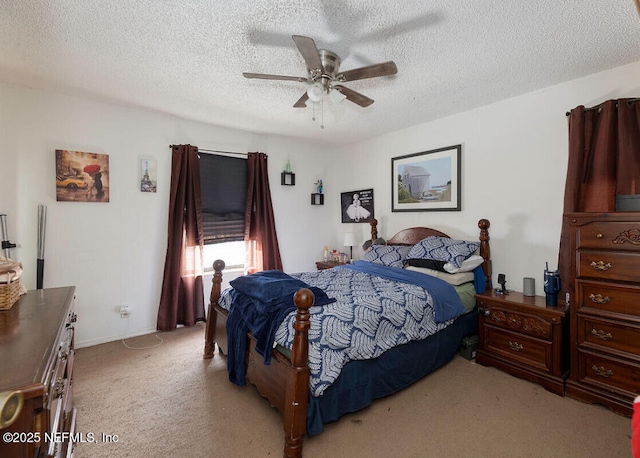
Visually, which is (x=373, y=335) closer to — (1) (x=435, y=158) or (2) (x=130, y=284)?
(1) (x=435, y=158)

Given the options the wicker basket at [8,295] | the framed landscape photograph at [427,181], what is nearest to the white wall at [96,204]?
the wicker basket at [8,295]

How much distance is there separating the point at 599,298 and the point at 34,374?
9.76ft

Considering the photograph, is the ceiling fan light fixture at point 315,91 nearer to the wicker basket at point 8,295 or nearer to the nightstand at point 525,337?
the wicker basket at point 8,295

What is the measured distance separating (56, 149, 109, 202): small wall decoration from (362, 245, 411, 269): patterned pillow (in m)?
3.05

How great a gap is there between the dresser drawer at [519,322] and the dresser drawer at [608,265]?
1.60 ft

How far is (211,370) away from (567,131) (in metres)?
3.75

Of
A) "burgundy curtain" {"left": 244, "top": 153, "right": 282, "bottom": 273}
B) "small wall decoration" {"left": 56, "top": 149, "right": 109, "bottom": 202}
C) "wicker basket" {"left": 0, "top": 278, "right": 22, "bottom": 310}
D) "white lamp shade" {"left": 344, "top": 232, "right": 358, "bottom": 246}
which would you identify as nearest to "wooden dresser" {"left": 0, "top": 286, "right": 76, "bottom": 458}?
"wicker basket" {"left": 0, "top": 278, "right": 22, "bottom": 310}

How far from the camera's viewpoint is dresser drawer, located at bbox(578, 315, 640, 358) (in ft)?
6.19

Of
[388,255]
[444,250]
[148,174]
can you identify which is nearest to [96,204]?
[148,174]

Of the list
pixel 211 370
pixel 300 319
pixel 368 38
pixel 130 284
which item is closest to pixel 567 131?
pixel 368 38

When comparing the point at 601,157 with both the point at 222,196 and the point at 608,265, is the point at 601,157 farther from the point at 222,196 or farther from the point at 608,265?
the point at 222,196

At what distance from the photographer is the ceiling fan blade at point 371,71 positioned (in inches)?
73.4

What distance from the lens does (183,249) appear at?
3596mm

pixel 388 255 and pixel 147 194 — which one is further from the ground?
A: pixel 147 194
